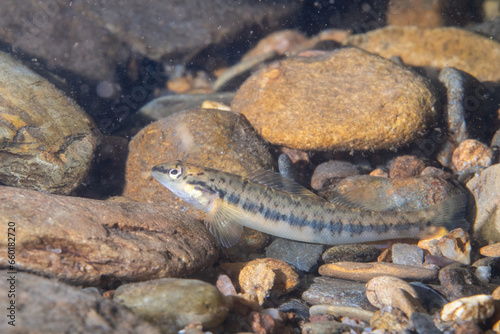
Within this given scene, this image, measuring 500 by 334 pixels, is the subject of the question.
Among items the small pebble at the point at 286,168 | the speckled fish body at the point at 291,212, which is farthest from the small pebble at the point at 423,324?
the small pebble at the point at 286,168

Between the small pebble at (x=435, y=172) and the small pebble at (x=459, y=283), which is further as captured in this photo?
the small pebble at (x=435, y=172)

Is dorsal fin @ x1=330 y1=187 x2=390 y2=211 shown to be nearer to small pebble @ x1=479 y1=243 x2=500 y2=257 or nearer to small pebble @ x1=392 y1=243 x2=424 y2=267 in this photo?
small pebble @ x1=392 y1=243 x2=424 y2=267

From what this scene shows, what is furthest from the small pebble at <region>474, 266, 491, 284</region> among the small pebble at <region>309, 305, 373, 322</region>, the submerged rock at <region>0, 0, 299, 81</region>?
the submerged rock at <region>0, 0, 299, 81</region>

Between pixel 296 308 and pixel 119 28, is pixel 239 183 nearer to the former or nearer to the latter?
pixel 296 308

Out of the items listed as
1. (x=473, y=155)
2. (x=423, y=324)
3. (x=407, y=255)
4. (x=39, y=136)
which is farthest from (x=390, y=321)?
(x=39, y=136)

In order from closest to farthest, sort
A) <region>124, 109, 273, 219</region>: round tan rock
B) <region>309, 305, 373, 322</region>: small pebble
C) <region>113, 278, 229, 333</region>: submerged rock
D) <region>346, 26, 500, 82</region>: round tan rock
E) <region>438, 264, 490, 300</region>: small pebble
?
<region>113, 278, 229, 333</region>: submerged rock → <region>309, 305, 373, 322</region>: small pebble → <region>438, 264, 490, 300</region>: small pebble → <region>124, 109, 273, 219</region>: round tan rock → <region>346, 26, 500, 82</region>: round tan rock

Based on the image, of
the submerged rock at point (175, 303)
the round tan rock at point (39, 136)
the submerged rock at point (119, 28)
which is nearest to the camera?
the submerged rock at point (175, 303)

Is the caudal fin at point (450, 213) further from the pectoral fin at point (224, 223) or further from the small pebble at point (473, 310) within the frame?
the pectoral fin at point (224, 223)
